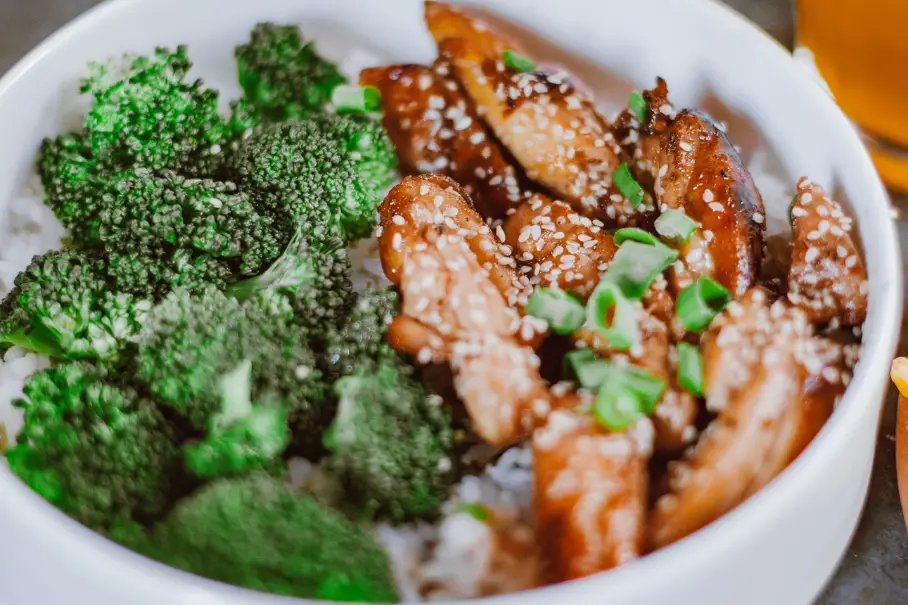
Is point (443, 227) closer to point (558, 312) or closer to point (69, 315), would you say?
point (558, 312)

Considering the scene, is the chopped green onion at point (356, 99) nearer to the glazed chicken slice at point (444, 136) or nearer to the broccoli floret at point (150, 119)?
the glazed chicken slice at point (444, 136)

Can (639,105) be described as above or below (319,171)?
above

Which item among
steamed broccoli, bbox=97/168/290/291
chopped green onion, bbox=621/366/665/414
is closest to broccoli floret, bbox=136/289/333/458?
steamed broccoli, bbox=97/168/290/291

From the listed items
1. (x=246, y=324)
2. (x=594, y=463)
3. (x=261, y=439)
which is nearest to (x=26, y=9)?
(x=246, y=324)

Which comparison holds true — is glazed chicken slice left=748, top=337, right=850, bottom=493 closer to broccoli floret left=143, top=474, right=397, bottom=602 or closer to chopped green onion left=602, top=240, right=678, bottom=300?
chopped green onion left=602, top=240, right=678, bottom=300

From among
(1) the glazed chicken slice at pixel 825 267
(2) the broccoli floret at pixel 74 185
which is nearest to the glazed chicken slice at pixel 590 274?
(1) the glazed chicken slice at pixel 825 267

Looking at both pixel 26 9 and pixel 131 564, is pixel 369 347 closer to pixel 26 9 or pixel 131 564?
pixel 131 564

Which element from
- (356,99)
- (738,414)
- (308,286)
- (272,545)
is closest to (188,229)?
(308,286)
